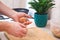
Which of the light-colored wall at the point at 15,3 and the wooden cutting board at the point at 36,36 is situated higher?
the light-colored wall at the point at 15,3

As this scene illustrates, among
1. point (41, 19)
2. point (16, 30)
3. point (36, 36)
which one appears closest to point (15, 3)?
point (41, 19)

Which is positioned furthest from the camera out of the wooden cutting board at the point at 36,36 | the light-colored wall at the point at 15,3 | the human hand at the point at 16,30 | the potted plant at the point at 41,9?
the light-colored wall at the point at 15,3

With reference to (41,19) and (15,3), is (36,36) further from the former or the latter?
(15,3)

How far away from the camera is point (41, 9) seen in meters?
1.23

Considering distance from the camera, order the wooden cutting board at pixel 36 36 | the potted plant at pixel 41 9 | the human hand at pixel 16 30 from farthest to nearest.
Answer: the potted plant at pixel 41 9
the wooden cutting board at pixel 36 36
the human hand at pixel 16 30

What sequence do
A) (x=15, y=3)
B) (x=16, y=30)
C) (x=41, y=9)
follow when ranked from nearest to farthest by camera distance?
(x=16, y=30)
(x=41, y=9)
(x=15, y=3)

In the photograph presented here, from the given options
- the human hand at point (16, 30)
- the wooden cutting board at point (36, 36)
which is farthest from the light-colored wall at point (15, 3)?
the human hand at point (16, 30)

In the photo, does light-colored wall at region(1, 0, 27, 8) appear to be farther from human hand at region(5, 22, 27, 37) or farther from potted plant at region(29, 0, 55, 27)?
human hand at region(5, 22, 27, 37)

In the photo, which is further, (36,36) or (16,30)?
(36,36)

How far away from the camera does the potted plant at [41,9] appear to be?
4.06 feet

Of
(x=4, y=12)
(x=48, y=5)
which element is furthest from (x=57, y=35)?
(x=4, y=12)

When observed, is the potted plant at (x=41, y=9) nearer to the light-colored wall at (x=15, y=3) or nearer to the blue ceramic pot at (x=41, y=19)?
the blue ceramic pot at (x=41, y=19)

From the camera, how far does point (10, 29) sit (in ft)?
2.85

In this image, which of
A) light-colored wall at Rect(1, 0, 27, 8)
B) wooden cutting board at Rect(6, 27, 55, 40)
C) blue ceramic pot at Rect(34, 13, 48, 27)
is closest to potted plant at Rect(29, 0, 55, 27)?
blue ceramic pot at Rect(34, 13, 48, 27)
